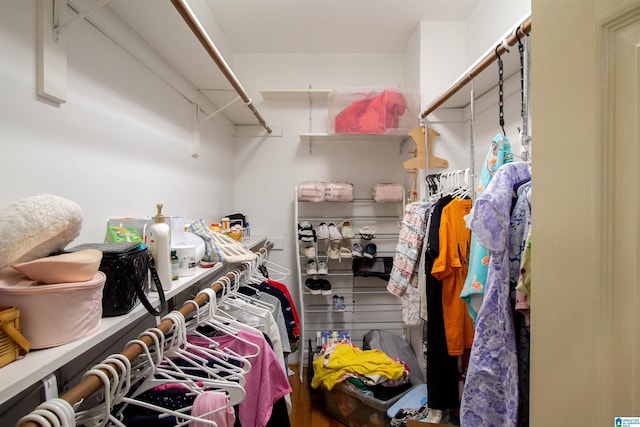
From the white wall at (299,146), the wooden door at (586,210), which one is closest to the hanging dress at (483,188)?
the wooden door at (586,210)

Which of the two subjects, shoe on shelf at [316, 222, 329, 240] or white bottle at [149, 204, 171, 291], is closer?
white bottle at [149, 204, 171, 291]

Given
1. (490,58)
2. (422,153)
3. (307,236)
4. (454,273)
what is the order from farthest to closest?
(307,236) < (422,153) < (454,273) < (490,58)

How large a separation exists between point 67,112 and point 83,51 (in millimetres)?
235

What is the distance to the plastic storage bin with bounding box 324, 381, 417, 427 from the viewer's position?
1712 mm

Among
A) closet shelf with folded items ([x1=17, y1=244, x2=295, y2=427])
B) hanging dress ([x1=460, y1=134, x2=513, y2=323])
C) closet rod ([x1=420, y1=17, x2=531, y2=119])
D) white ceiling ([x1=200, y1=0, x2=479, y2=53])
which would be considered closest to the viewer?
closet shelf with folded items ([x1=17, y1=244, x2=295, y2=427])

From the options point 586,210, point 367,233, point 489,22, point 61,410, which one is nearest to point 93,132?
point 61,410

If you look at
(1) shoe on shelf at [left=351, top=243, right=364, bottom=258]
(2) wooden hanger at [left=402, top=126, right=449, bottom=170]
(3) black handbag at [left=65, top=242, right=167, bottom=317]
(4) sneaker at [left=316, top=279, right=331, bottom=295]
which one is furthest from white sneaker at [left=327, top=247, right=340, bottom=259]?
(3) black handbag at [left=65, top=242, right=167, bottom=317]

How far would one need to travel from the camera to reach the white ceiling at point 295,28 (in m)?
1.70

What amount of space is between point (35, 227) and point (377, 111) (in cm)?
205

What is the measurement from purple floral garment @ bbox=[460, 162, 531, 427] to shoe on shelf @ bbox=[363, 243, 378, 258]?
1.42 metres

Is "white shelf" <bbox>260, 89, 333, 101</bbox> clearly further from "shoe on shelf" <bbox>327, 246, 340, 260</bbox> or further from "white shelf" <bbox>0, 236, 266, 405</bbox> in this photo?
"white shelf" <bbox>0, 236, 266, 405</bbox>

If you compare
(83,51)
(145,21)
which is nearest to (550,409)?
(83,51)

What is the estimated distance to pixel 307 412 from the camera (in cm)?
200

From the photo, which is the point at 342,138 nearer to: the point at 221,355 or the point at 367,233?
the point at 367,233
